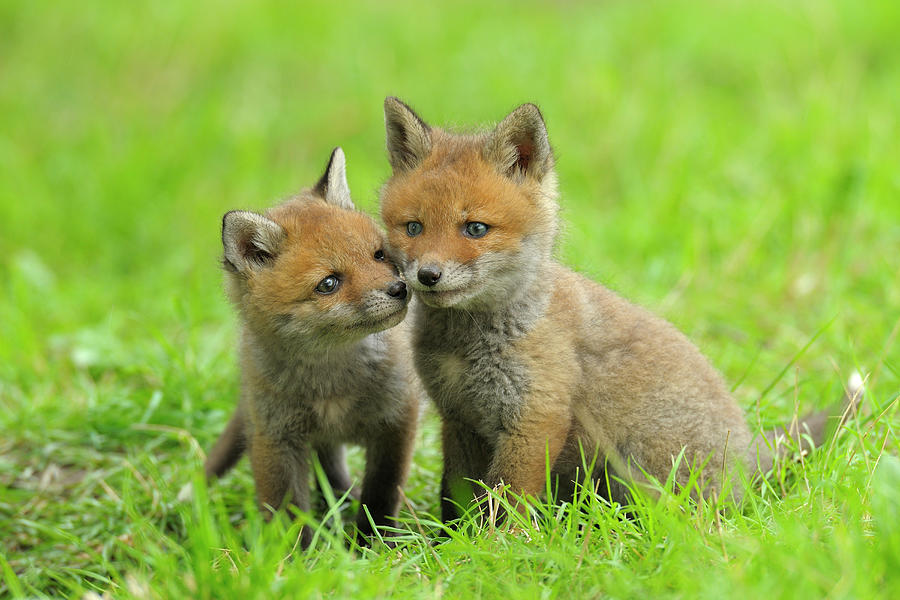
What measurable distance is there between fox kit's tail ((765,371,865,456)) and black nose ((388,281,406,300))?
184 cm

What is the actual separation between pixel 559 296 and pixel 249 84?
7.99m

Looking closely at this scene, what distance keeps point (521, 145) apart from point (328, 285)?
1079 millimetres

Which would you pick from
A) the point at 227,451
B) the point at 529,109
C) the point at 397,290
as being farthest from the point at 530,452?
the point at 227,451

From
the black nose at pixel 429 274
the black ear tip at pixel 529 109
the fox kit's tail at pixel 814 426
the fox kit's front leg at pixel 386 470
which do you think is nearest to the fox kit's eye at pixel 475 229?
the black nose at pixel 429 274

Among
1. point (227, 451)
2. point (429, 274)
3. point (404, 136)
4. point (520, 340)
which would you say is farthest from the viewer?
point (227, 451)

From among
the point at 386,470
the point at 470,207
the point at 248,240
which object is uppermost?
the point at 470,207

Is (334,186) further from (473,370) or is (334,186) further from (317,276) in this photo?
(473,370)

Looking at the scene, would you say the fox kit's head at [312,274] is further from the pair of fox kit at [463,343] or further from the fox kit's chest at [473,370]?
the fox kit's chest at [473,370]

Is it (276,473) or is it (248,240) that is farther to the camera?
(276,473)

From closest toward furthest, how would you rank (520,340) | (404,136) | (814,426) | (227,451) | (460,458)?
(520,340)
(404,136)
(460,458)
(814,426)
(227,451)

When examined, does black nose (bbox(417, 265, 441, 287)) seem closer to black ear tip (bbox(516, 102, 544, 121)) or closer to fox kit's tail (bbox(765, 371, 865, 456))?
black ear tip (bbox(516, 102, 544, 121))

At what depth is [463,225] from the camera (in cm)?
405

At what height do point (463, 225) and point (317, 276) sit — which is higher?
point (463, 225)

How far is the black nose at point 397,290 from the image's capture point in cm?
426
